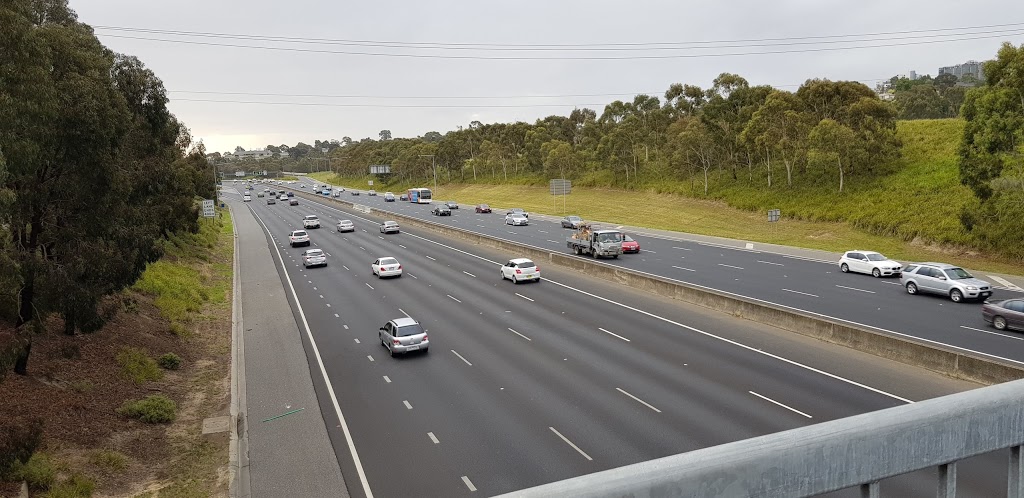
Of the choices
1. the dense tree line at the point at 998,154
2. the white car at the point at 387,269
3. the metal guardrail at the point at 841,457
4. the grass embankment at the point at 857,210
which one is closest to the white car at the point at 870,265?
the grass embankment at the point at 857,210

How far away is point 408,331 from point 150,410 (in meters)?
8.38

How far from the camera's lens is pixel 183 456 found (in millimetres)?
16609

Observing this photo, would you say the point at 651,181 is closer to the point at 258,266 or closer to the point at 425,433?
the point at 258,266

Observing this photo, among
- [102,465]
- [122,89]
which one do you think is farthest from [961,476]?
[122,89]

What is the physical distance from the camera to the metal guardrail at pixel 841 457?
2.58 m

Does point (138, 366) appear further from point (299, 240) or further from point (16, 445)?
point (299, 240)

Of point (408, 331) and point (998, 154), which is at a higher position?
point (998, 154)

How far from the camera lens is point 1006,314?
23.6 metres

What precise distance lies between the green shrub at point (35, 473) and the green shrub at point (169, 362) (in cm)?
1001

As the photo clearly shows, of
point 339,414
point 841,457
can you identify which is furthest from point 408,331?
point 841,457

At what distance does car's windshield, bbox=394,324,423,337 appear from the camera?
24.0 m

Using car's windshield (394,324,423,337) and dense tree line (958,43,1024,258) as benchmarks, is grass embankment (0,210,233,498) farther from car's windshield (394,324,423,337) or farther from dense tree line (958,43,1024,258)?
dense tree line (958,43,1024,258)

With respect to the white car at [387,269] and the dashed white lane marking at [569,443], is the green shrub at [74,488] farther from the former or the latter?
the white car at [387,269]

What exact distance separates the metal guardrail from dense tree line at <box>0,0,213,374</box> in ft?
48.7
